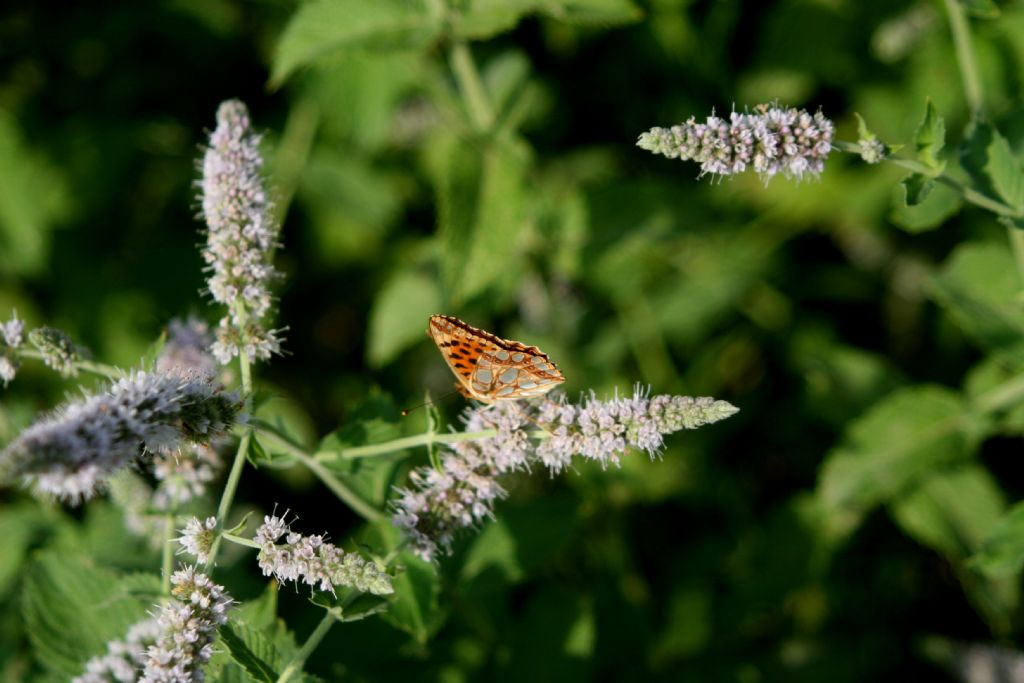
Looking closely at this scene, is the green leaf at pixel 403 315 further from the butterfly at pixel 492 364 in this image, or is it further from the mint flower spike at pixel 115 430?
the mint flower spike at pixel 115 430

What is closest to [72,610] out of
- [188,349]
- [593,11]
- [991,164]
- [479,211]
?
[188,349]

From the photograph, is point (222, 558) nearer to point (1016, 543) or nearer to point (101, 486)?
point (101, 486)

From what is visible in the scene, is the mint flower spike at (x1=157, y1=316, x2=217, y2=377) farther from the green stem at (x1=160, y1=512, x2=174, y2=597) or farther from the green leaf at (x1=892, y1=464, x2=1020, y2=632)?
the green leaf at (x1=892, y1=464, x2=1020, y2=632)

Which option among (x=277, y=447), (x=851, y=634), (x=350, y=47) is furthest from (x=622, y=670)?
(x=350, y=47)

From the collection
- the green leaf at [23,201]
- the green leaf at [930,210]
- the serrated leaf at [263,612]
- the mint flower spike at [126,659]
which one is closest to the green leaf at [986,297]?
the green leaf at [930,210]

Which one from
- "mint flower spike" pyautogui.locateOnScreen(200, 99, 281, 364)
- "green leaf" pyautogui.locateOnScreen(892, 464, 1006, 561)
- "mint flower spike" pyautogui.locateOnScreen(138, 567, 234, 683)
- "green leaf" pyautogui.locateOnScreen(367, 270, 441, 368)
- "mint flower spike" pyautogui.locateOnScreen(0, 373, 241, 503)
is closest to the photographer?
"mint flower spike" pyautogui.locateOnScreen(0, 373, 241, 503)

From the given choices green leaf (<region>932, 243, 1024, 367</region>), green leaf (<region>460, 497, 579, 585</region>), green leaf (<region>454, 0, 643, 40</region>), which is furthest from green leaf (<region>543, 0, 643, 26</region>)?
green leaf (<region>460, 497, 579, 585</region>)

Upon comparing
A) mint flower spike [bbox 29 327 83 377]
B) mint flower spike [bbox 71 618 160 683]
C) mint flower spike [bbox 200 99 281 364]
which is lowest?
A: mint flower spike [bbox 71 618 160 683]
